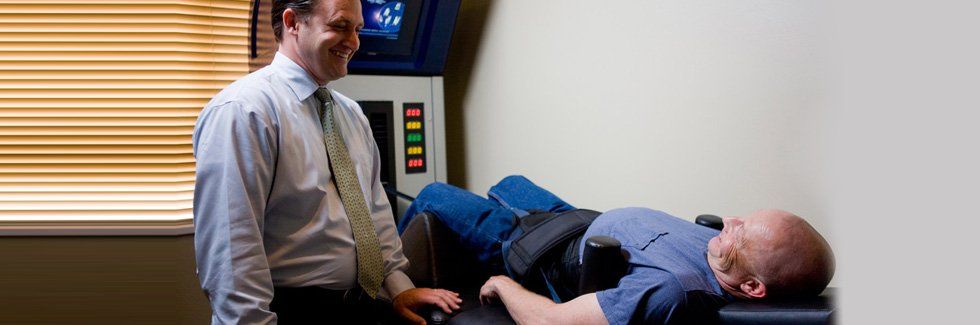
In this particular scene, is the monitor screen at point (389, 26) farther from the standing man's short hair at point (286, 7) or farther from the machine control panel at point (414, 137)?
the standing man's short hair at point (286, 7)

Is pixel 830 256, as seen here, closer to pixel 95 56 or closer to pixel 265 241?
pixel 265 241

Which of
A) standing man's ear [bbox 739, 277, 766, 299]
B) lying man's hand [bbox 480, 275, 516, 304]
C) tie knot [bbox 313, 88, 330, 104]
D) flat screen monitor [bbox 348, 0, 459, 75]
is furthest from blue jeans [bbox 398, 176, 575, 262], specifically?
flat screen monitor [bbox 348, 0, 459, 75]

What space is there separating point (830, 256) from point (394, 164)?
1.78 metres

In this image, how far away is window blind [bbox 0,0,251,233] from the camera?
7.86ft

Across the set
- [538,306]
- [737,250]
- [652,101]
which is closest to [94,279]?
[538,306]

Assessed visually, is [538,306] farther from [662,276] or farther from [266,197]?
[266,197]

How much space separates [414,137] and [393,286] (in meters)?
1.27

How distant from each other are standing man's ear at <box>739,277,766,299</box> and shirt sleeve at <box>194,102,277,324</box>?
3.05ft

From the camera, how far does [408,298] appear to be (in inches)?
59.1

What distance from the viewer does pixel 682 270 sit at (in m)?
1.32

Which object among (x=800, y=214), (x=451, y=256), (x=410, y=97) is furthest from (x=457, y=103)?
(x=800, y=214)

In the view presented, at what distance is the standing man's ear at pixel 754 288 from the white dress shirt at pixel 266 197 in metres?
0.77

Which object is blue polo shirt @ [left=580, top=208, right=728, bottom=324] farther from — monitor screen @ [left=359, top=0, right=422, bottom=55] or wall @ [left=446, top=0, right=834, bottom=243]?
monitor screen @ [left=359, top=0, right=422, bottom=55]

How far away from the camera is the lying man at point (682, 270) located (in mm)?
1249
